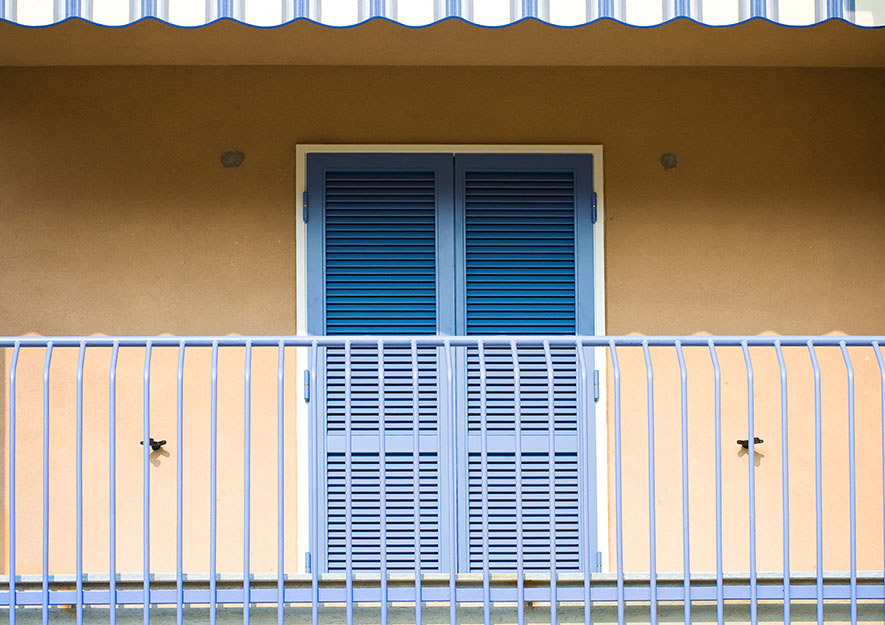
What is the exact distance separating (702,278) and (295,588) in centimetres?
290

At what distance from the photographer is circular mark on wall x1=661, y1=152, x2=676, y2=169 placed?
560 cm

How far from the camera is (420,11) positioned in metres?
4.33

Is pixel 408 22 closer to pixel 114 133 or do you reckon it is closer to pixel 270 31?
pixel 270 31

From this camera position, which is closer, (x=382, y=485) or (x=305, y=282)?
(x=382, y=485)

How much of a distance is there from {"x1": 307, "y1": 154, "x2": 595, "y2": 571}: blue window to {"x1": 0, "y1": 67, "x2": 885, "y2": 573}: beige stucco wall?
0.18 m

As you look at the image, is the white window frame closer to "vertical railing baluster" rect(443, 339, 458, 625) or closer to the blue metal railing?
the blue metal railing

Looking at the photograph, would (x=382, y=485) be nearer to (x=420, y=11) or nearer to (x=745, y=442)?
(x=420, y=11)

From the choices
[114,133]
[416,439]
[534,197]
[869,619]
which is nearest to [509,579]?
[416,439]

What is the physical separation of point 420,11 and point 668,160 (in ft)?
6.31

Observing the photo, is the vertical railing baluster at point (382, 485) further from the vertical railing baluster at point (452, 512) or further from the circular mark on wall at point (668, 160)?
the circular mark on wall at point (668, 160)

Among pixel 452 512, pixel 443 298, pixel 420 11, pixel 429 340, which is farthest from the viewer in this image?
pixel 443 298

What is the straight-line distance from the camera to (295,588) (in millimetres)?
4055

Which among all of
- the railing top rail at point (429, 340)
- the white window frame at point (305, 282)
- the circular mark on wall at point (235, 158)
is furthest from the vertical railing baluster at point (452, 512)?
the circular mark on wall at point (235, 158)

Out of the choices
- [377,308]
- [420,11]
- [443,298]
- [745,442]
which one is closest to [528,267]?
[443,298]
